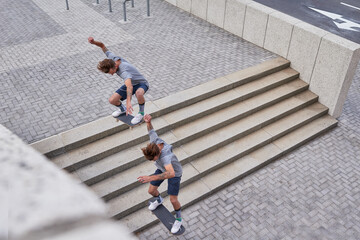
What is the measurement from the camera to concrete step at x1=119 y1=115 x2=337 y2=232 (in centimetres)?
652

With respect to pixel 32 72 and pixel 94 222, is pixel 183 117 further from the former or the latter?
pixel 94 222

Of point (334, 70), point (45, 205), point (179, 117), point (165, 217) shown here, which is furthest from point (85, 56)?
point (45, 205)

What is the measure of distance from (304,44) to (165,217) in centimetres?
606

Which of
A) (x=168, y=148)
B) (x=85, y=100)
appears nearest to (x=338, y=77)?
(x=168, y=148)

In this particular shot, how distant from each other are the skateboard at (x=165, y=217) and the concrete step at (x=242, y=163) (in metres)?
0.26

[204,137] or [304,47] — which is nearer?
[204,137]

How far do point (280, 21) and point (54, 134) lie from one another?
267 inches

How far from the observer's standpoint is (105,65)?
19.2ft

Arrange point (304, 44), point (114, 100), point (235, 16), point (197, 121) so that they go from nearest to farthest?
1. point (114, 100)
2. point (197, 121)
3. point (304, 44)
4. point (235, 16)

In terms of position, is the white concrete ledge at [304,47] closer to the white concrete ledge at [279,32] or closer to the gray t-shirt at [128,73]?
the white concrete ledge at [279,32]

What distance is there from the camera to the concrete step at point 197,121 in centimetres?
681

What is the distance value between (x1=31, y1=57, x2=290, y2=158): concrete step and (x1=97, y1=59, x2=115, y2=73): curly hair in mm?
1744

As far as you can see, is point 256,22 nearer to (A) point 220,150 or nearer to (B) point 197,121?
(B) point 197,121

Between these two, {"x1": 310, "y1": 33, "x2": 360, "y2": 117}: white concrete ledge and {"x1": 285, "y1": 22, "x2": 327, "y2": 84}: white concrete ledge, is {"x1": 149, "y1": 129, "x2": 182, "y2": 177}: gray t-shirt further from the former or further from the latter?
{"x1": 285, "y1": 22, "x2": 327, "y2": 84}: white concrete ledge
